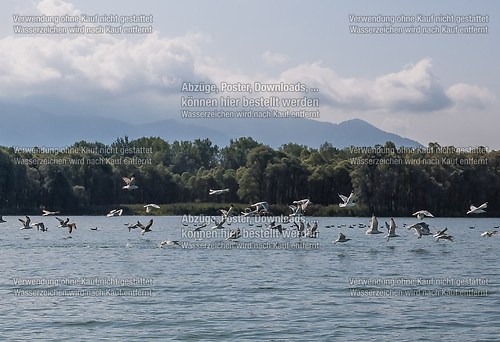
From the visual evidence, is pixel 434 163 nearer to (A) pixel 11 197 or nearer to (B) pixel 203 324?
(A) pixel 11 197

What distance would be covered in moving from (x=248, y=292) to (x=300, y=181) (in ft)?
259

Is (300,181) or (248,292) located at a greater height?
(300,181)

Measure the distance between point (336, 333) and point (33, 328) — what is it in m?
7.55

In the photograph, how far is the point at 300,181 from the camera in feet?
355

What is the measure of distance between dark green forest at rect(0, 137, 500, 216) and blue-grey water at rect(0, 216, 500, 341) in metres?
50.9

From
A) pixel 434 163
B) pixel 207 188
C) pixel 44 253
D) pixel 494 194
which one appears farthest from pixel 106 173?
pixel 44 253

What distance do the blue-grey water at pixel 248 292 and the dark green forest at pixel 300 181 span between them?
50.9 metres

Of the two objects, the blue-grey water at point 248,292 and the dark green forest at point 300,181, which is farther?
the dark green forest at point 300,181

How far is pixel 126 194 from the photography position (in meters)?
112

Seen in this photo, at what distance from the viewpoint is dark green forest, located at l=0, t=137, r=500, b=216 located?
331ft

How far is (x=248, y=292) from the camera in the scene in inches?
1166

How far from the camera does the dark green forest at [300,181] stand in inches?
3967

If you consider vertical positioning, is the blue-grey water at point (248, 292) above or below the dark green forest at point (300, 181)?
below

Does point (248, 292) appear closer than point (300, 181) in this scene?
Yes
